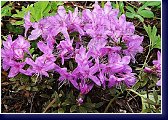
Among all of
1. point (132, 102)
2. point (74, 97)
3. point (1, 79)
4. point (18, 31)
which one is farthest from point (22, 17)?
point (132, 102)

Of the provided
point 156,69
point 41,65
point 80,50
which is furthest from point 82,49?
point 156,69

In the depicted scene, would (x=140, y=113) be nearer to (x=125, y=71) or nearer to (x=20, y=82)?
(x=125, y=71)

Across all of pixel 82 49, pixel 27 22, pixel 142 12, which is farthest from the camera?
pixel 142 12

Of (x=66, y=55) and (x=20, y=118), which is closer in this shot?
(x=66, y=55)

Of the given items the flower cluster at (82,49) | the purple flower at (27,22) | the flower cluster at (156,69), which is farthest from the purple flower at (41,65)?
the flower cluster at (156,69)

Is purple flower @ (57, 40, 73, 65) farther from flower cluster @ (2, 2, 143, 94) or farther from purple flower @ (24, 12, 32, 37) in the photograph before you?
purple flower @ (24, 12, 32, 37)

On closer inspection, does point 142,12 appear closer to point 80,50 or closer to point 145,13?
point 145,13

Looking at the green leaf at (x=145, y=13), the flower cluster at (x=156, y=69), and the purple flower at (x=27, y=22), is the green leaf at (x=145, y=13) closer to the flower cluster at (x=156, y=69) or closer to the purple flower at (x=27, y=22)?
the flower cluster at (x=156, y=69)

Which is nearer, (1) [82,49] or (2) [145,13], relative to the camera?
(1) [82,49]
